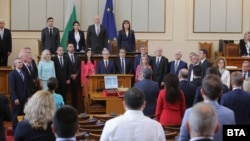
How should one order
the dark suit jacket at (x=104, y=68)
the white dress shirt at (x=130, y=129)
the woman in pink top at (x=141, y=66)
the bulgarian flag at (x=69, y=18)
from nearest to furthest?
the white dress shirt at (x=130, y=129)
the woman in pink top at (x=141, y=66)
the dark suit jacket at (x=104, y=68)
the bulgarian flag at (x=69, y=18)

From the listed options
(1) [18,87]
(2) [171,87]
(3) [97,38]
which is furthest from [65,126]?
(3) [97,38]

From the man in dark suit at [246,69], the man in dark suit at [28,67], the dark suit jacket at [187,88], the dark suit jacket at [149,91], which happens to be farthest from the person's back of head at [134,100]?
the man in dark suit at [246,69]

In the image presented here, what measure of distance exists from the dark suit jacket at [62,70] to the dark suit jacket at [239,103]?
22.1 feet

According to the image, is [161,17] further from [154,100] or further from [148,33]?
[154,100]

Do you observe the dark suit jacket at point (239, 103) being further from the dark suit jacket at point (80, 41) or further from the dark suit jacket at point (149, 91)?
the dark suit jacket at point (80, 41)

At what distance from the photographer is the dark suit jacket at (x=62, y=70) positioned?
12.0 m

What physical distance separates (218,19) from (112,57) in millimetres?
4683

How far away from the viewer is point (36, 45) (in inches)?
603

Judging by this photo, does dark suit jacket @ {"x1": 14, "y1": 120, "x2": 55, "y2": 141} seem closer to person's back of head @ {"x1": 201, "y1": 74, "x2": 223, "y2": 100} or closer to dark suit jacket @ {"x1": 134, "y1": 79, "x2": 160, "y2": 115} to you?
person's back of head @ {"x1": 201, "y1": 74, "x2": 223, "y2": 100}

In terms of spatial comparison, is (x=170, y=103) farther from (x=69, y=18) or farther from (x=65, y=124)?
(x=69, y=18)

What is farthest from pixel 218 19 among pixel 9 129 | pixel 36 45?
pixel 9 129

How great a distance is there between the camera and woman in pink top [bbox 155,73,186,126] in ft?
21.2

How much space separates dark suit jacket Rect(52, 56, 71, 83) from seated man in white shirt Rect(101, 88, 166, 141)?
8.07 metres

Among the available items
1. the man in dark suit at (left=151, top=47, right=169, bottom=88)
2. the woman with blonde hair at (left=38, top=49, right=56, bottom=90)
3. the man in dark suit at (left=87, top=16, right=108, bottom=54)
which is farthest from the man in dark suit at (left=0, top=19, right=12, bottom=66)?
the man in dark suit at (left=151, top=47, right=169, bottom=88)
